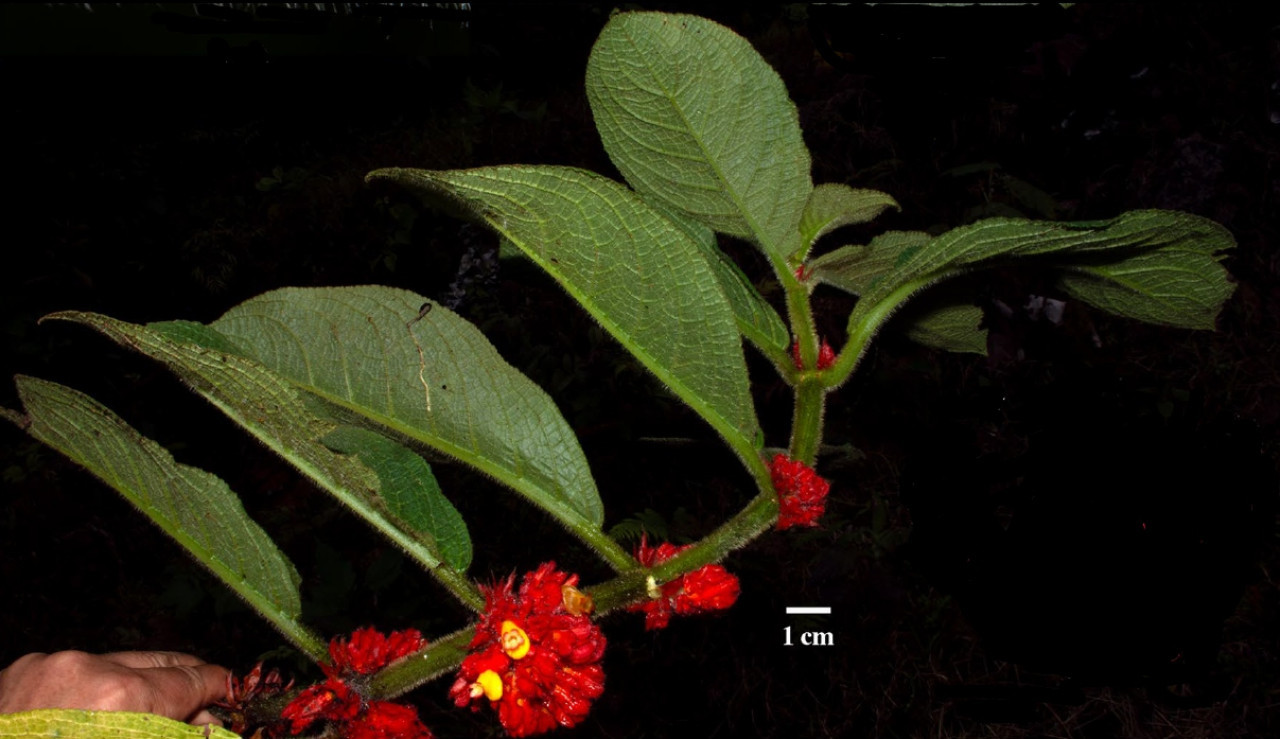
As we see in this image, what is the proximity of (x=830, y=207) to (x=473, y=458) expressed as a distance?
44 centimetres

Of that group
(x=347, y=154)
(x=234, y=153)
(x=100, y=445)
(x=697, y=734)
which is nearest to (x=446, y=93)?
(x=347, y=154)

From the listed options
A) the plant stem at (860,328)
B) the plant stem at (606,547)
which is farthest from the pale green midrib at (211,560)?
the plant stem at (860,328)

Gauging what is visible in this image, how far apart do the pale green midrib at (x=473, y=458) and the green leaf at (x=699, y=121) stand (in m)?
0.29

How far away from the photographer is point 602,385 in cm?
277

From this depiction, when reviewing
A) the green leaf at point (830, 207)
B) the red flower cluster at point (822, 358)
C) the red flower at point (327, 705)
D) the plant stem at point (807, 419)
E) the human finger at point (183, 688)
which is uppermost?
the green leaf at point (830, 207)

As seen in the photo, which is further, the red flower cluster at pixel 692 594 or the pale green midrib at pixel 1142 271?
the pale green midrib at pixel 1142 271

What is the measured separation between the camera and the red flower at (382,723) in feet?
1.96

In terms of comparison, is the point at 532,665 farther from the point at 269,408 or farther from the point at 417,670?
the point at 269,408

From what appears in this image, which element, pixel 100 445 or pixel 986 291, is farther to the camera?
pixel 986 291

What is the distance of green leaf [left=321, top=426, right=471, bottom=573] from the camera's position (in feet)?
2.05

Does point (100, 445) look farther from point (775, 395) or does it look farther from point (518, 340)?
point (518, 340)

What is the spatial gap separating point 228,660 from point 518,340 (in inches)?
56.8

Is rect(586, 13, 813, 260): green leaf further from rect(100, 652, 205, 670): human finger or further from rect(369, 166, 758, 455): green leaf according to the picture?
rect(100, 652, 205, 670): human finger

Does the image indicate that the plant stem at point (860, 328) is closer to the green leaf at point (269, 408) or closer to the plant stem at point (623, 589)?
the plant stem at point (623, 589)
